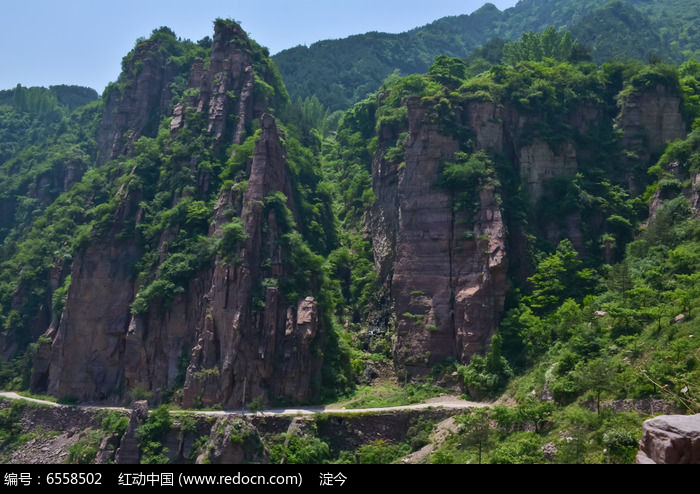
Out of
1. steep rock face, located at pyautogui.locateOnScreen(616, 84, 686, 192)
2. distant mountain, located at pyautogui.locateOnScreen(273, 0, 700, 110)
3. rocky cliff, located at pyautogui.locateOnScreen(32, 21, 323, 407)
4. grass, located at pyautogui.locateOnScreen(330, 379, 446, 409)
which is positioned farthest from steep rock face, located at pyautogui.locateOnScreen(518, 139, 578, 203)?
distant mountain, located at pyautogui.locateOnScreen(273, 0, 700, 110)

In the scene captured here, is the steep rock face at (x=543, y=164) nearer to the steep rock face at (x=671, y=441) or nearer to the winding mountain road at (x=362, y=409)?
the winding mountain road at (x=362, y=409)

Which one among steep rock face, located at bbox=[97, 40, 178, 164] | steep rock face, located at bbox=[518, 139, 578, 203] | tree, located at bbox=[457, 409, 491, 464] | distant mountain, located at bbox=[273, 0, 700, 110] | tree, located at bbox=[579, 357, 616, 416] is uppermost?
distant mountain, located at bbox=[273, 0, 700, 110]

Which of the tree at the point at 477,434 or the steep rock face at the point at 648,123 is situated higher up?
the steep rock face at the point at 648,123

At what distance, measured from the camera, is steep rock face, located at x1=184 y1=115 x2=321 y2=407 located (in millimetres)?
44625

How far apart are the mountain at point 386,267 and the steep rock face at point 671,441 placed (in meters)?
10.9

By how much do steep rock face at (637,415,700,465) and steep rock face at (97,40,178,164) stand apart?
65.8m

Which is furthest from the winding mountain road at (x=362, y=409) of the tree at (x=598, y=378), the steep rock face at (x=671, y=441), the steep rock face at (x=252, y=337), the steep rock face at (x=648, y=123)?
the steep rock face at (x=648, y=123)

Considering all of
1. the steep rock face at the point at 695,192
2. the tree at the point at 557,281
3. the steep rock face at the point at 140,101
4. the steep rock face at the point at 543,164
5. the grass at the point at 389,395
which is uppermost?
the steep rock face at the point at 140,101

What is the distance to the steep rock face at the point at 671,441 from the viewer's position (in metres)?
17.9

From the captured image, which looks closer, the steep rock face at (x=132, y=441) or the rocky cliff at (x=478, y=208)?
the steep rock face at (x=132, y=441)

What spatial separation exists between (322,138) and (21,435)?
50727mm

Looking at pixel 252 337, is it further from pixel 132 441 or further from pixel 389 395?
pixel 389 395

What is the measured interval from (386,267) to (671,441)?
3766 centimetres

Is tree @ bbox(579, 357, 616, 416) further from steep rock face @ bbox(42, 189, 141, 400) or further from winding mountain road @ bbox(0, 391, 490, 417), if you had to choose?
steep rock face @ bbox(42, 189, 141, 400)
